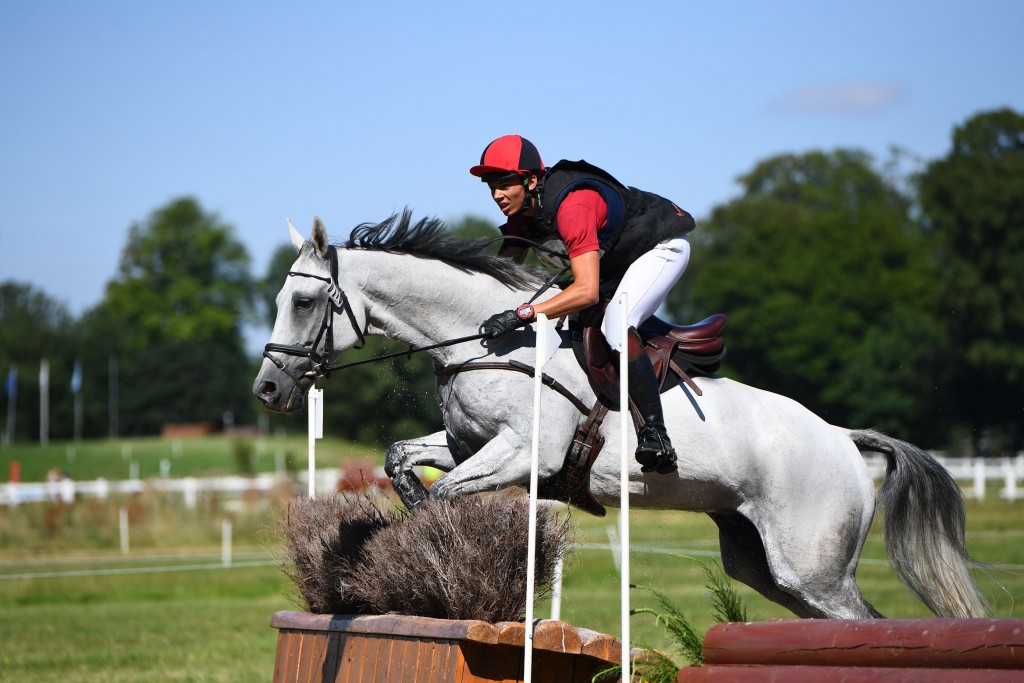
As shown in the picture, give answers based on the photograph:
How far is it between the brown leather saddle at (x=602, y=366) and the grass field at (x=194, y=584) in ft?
0.73

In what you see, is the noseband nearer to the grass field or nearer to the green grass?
the grass field

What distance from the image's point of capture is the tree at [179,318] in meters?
75.3

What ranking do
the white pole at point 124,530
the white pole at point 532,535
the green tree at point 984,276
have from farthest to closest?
the green tree at point 984,276 < the white pole at point 124,530 < the white pole at point 532,535

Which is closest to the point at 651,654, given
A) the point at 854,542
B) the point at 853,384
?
A: the point at 854,542

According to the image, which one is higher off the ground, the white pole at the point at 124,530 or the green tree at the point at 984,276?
the green tree at the point at 984,276

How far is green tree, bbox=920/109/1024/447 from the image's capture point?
134 ft

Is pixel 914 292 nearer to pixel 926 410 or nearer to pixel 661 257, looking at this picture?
pixel 926 410

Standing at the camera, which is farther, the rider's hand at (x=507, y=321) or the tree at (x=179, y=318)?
the tree at (x=179, y=318)

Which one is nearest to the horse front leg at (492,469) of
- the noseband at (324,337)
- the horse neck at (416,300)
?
the horse neck at (416,300)

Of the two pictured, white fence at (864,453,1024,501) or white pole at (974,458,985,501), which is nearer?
white fence at (864,453,1024,501)

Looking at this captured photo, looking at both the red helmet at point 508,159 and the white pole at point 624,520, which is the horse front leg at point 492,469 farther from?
the red helmet at point 508,159

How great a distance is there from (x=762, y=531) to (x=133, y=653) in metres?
5.87

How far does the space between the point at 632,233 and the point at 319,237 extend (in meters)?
1.30

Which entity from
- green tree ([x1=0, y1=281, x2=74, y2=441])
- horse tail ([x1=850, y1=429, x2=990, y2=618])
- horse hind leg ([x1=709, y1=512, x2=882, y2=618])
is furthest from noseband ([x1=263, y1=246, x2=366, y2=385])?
green tree ([x1=0, y1=281, x2=74, y2=441])
